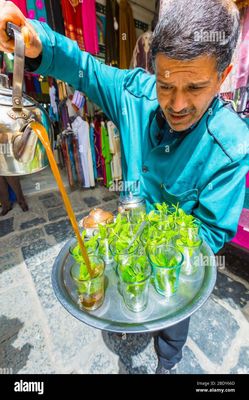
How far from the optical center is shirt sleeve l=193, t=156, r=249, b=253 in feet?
3.02

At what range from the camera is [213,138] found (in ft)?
3.18

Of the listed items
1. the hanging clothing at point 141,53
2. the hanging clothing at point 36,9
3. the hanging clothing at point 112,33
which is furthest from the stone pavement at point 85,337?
the hanging clothing at point 112,33

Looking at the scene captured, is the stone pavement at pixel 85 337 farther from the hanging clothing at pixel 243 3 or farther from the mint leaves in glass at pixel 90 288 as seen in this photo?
the hanging clothing at pixel 243 3

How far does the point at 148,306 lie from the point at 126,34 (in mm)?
3961

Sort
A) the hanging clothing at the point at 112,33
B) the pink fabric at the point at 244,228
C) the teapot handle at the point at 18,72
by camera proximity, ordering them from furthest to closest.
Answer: the hanging clothing at the point at 112,33, the pink fabric at the point at 244,228, the teapot handle at the point at 18,72

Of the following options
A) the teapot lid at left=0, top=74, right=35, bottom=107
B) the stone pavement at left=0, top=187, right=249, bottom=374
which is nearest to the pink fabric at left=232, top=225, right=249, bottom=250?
the stone pavement at left=0, top=187, right=249, bottom=374

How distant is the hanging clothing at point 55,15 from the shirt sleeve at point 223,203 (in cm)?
308

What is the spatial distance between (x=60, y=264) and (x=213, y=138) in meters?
0.89

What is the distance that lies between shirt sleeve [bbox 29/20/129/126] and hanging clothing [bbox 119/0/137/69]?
2530 millimetres

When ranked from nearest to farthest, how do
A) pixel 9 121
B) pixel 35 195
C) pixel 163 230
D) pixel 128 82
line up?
pixel 9 121
pixel 163 230
pixel 128 82
pixel 35 195

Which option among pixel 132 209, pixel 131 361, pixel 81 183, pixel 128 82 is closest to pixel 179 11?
pixel 128 82

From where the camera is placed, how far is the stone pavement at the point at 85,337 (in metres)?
1.42

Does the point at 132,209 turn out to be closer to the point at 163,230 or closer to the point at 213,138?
the point at 163,230

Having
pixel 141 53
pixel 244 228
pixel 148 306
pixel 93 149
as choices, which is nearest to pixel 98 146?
pixel 93 149
